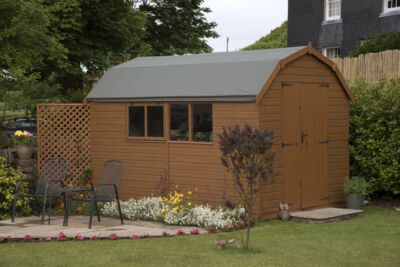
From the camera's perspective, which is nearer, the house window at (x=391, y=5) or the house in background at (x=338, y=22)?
the house window at (x=391, y=5)

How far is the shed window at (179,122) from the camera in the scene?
33.8 feet

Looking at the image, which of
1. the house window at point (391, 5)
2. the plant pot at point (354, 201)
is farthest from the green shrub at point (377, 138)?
the house window at point (391, 5)

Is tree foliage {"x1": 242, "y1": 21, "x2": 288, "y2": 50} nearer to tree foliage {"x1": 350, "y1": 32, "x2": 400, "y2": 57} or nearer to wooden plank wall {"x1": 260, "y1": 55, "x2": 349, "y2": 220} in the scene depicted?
tree foliage {"x1": 350, "y1": 32, "x2": 400, "y2": 57}

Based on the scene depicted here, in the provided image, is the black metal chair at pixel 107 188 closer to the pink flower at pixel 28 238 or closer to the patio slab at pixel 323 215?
the pink flower at pixel 28 238

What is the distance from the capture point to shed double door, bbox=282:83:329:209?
9.86 m

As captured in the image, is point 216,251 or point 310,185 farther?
point 310,185

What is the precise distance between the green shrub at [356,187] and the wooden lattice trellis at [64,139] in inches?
196

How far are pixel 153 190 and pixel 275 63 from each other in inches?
126

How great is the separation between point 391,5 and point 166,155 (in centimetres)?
1547

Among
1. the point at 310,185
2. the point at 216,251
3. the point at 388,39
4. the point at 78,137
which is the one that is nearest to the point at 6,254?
the point at 216,251

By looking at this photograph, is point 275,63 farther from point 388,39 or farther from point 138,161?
point 388,39

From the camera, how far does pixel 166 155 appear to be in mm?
10555

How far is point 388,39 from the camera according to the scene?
17719 millimetres

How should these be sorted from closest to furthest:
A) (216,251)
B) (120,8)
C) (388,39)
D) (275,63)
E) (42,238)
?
(216,251), (42,238), (275,63), (388,39), (120,8)
